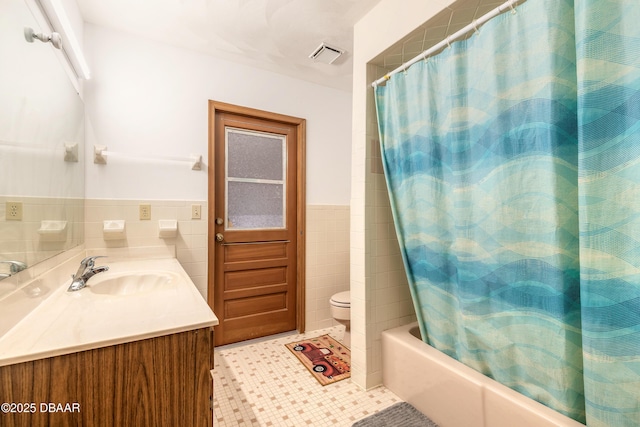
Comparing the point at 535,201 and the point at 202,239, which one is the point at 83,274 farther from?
the point at 535,201

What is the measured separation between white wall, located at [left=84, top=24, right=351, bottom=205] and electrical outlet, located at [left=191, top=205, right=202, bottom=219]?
70 mm

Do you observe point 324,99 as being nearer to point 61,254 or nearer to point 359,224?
point 359,224

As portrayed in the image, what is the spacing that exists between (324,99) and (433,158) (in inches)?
63.3

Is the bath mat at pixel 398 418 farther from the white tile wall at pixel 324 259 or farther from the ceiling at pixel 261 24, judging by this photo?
the ceiling at pixel 261 24

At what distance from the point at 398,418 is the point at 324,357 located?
0.77 metres

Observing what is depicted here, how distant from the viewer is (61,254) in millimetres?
1297

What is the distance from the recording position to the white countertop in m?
0.72

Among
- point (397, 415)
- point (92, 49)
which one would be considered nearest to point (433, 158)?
point (397, 415)

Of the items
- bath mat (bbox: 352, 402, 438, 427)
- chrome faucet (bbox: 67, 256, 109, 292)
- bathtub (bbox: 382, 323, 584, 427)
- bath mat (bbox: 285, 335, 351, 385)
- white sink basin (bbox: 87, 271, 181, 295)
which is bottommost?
bath mat (bbox: 285, 335, 351, 385)

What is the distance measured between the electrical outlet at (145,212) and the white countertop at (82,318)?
2.48 feet

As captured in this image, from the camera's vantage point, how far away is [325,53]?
2.10 m

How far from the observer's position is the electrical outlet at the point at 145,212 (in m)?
1.93

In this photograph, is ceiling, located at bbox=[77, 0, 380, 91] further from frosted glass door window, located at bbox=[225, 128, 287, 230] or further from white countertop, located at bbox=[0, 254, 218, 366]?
white countertop, located at bbox=[0, 254, 218, 366]


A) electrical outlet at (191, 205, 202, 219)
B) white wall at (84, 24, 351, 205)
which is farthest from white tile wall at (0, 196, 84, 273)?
electrical outlet at (191, 205, 202, 219)
